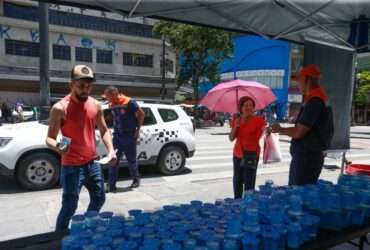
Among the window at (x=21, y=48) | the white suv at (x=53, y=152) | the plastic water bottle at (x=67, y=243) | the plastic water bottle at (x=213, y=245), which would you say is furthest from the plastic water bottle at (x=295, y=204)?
the window at (x=21, y=48)

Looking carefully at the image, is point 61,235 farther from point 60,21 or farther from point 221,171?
point 60,21

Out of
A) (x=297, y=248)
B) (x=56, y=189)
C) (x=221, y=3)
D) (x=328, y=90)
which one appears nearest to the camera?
(x=297, y=248)

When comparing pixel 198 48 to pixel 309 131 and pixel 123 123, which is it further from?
pixel 309 131

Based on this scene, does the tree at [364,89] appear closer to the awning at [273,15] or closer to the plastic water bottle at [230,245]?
the awning at [273,15]

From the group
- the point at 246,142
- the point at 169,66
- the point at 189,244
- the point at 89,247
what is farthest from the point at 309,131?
the point at 169,66

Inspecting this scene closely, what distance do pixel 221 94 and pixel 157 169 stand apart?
350cm

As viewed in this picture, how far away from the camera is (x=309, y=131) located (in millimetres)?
3320

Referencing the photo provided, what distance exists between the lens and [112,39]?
3744 centimetres

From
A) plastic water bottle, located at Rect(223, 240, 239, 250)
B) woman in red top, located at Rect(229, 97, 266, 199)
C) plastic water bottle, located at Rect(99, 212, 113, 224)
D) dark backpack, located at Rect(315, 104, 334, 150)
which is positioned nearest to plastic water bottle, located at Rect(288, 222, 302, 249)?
plastic water bottle, located at Rect(223, 240, 239, 250)

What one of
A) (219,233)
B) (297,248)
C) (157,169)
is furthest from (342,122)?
(157,169)

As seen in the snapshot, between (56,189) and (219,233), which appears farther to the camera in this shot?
(56,189)

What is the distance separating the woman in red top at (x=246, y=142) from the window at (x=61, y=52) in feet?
111

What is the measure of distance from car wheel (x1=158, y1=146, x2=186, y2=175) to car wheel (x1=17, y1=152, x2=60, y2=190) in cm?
232

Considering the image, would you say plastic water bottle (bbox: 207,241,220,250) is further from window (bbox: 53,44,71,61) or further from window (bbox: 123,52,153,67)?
window (bbox: 123,52,153,67)
